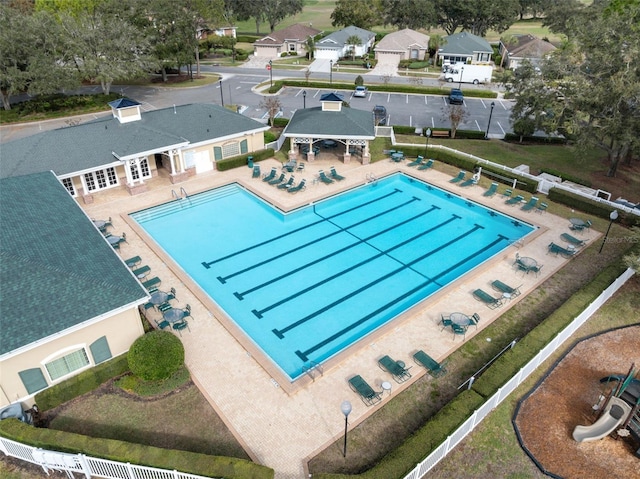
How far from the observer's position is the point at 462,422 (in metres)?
13.7

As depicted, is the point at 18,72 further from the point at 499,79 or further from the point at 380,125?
the point at 499,79

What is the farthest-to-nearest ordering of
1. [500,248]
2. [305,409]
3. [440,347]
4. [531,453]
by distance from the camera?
[500,248], [440,347], [305,409], [531,453]

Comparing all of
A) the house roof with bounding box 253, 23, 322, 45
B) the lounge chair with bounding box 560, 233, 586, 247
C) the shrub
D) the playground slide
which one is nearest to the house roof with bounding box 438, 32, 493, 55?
the house roof with bounding box 253, 23, 322, 45

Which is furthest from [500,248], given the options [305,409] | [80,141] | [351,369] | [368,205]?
[80,141]

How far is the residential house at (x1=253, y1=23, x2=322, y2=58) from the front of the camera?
76.0m

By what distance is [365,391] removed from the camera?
15156mm

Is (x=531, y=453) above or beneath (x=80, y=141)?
beneath

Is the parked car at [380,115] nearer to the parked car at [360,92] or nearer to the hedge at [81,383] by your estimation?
the parked car at [360,92]

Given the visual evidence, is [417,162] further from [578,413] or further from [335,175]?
[578,413]

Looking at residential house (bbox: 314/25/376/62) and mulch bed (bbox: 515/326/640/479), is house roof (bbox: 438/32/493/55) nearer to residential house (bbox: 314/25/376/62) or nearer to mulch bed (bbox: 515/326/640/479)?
residential house (bbox: 314/25/376/62)

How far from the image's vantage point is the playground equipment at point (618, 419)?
529 inches

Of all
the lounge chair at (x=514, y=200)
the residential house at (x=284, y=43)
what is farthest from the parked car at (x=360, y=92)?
the residential house at (x=284, y=43)

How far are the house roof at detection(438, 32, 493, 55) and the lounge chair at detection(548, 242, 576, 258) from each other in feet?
154

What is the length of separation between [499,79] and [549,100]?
586 cm
